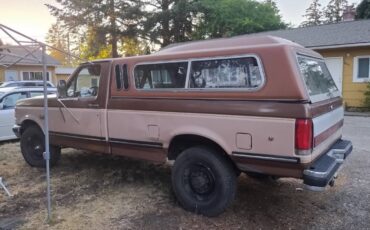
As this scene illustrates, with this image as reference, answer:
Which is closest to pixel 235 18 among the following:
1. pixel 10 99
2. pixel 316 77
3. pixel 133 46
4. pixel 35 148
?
pixel 133 46

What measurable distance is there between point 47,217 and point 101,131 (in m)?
1.50

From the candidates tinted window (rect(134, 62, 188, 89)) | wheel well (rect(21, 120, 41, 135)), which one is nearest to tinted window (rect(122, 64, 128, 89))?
tinted window (rect(134, 62, 188, 89))

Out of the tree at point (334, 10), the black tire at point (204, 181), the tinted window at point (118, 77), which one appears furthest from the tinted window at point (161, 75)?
the tree at point (334, 10)

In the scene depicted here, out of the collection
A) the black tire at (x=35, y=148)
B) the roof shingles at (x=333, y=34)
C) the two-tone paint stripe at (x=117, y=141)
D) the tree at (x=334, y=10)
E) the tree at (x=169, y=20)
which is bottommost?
the black tire at (x=35, y=148)

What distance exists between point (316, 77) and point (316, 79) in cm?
6

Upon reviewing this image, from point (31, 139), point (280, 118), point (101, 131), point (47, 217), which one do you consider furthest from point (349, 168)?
point (31, 139)

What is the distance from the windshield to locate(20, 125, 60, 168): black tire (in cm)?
477

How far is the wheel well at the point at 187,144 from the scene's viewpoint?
14.1ft

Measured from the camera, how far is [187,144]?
466 centimetres

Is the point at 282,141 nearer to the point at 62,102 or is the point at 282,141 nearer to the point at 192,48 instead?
the point at 192,48

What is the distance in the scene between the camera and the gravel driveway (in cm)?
416

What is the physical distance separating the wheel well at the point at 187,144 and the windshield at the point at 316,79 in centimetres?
125

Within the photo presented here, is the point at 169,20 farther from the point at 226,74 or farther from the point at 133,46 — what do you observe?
the point at 226,74

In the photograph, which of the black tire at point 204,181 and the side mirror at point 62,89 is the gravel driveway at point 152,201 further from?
the side mirror at point 62,89
